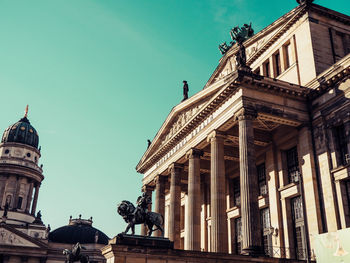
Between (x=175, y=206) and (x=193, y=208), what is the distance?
4076 mm

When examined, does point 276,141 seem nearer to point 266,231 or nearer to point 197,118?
point 197,118

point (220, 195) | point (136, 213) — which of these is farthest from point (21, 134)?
point (136, 213)

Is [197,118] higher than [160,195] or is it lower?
higher

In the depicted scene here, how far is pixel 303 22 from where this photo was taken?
1304 inches

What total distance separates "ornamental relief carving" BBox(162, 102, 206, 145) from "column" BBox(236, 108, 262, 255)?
6.80 meters

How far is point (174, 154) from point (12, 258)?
5622 cm

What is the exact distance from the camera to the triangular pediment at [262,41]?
34466mm

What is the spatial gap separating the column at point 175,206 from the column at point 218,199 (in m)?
7.64

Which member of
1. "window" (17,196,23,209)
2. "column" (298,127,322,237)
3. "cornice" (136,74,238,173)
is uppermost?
"window" (17,196,23,209)

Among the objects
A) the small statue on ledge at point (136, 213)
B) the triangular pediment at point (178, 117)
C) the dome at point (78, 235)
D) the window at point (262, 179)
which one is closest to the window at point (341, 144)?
the window at point (262, 179)

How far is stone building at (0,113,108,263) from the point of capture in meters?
79.1

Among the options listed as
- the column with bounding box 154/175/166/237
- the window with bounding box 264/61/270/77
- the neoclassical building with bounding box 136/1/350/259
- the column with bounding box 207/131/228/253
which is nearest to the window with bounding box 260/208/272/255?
the neoclassical building with bounding box 136/1/350/259

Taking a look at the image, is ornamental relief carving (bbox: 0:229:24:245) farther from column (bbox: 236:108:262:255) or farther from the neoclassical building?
column (bbox: 236:108:262:255)

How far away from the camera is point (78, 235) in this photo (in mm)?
92938
